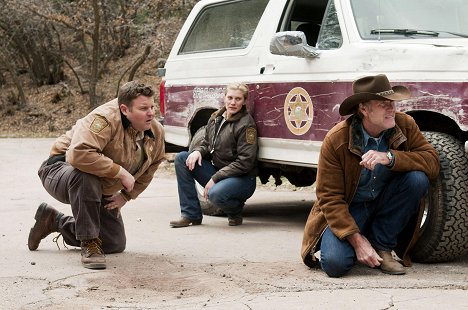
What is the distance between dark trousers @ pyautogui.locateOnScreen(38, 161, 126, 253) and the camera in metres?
6.12

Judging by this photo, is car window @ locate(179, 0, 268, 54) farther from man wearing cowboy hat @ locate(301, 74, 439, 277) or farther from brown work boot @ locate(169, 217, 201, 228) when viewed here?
man wearing cowboy hat @ locate(301, 74, 439, 277)

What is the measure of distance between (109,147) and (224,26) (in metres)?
2.95

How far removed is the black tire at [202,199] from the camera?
853 centimetres

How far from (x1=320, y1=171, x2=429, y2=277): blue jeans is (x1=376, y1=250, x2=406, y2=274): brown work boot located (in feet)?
0.24

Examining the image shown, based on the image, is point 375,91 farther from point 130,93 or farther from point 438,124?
point 130,93

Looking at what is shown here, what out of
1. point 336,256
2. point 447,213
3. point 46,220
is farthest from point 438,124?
point 46,220

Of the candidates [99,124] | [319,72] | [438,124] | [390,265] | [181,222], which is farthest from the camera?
[181,222]

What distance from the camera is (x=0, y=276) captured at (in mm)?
5883

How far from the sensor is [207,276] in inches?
228

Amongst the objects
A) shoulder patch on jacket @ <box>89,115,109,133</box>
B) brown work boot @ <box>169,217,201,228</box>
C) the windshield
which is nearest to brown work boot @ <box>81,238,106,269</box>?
shoulder patch on jacket @ <box>89,115,109,133</box>

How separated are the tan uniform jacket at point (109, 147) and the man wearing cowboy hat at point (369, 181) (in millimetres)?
1297

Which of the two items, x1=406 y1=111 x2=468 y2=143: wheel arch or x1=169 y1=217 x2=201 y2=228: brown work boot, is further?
x1=169 y1=217 x2=201 y2=228: brown work boot

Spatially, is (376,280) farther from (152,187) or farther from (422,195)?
(152,187)

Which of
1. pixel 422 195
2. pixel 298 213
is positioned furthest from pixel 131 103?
pixel 298 213
